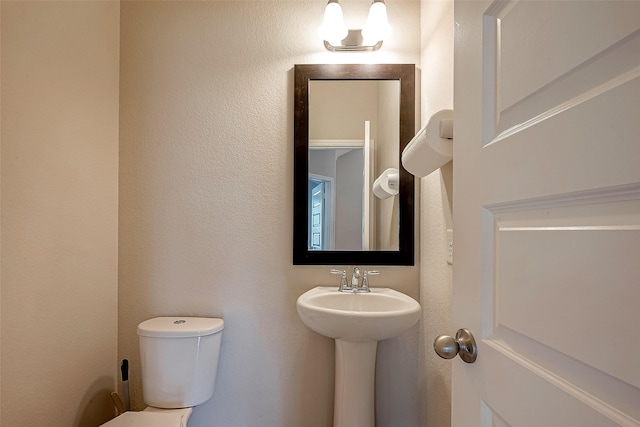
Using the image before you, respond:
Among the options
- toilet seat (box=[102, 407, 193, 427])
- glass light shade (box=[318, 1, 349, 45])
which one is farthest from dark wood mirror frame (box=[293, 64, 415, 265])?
toilet seat (box=[102, 407, 193, 427])

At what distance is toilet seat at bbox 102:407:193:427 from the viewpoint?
4.02ft

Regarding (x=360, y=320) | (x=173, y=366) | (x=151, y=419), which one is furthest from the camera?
(x=173, y=366)

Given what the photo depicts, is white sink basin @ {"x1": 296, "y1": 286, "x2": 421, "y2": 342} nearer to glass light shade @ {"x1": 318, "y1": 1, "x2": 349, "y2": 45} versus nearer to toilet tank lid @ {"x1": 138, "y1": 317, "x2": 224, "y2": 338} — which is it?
toilet tank lid @ {"x1": 138, "y1": 317, "x2": 224, "y2": 338}

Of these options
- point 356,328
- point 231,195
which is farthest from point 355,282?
point 231,195

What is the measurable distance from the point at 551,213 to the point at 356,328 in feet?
2.69

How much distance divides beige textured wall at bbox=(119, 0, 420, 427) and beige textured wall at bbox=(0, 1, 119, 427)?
0.33 ft

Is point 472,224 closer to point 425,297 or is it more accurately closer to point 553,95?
point 553,95

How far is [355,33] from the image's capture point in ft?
5.09

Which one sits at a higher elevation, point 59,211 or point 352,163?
point 352,163

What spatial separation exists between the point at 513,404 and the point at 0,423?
1.48m

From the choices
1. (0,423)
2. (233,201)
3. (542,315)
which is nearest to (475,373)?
(542,315)

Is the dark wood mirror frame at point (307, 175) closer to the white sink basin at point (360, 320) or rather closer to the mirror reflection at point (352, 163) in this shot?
the mirror reflection at point (352, 163)

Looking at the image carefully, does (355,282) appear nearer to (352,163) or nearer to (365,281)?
(365,281)

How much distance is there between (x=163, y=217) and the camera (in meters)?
1.57
